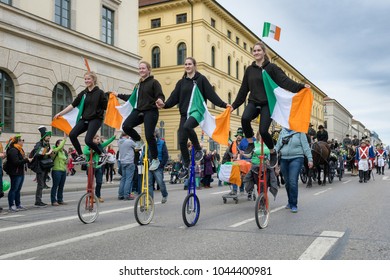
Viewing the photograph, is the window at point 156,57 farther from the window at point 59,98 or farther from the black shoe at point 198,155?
the black shoe at point 198,155

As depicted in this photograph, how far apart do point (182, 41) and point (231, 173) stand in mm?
38907

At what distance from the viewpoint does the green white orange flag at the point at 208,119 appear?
7069mm

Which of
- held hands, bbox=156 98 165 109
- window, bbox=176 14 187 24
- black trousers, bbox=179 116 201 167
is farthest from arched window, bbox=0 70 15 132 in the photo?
window, bbox=176 14 187 24

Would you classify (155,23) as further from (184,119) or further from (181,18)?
(184,119)

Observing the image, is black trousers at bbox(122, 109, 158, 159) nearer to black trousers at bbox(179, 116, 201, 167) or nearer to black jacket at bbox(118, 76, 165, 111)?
black jacket at bbox(118, 76, 165, 111)

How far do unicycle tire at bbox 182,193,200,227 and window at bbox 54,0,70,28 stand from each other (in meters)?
22.3

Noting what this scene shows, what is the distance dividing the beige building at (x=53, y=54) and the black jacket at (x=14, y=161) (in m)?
13.2

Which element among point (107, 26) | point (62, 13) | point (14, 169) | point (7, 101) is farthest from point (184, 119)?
point (107, 26)
